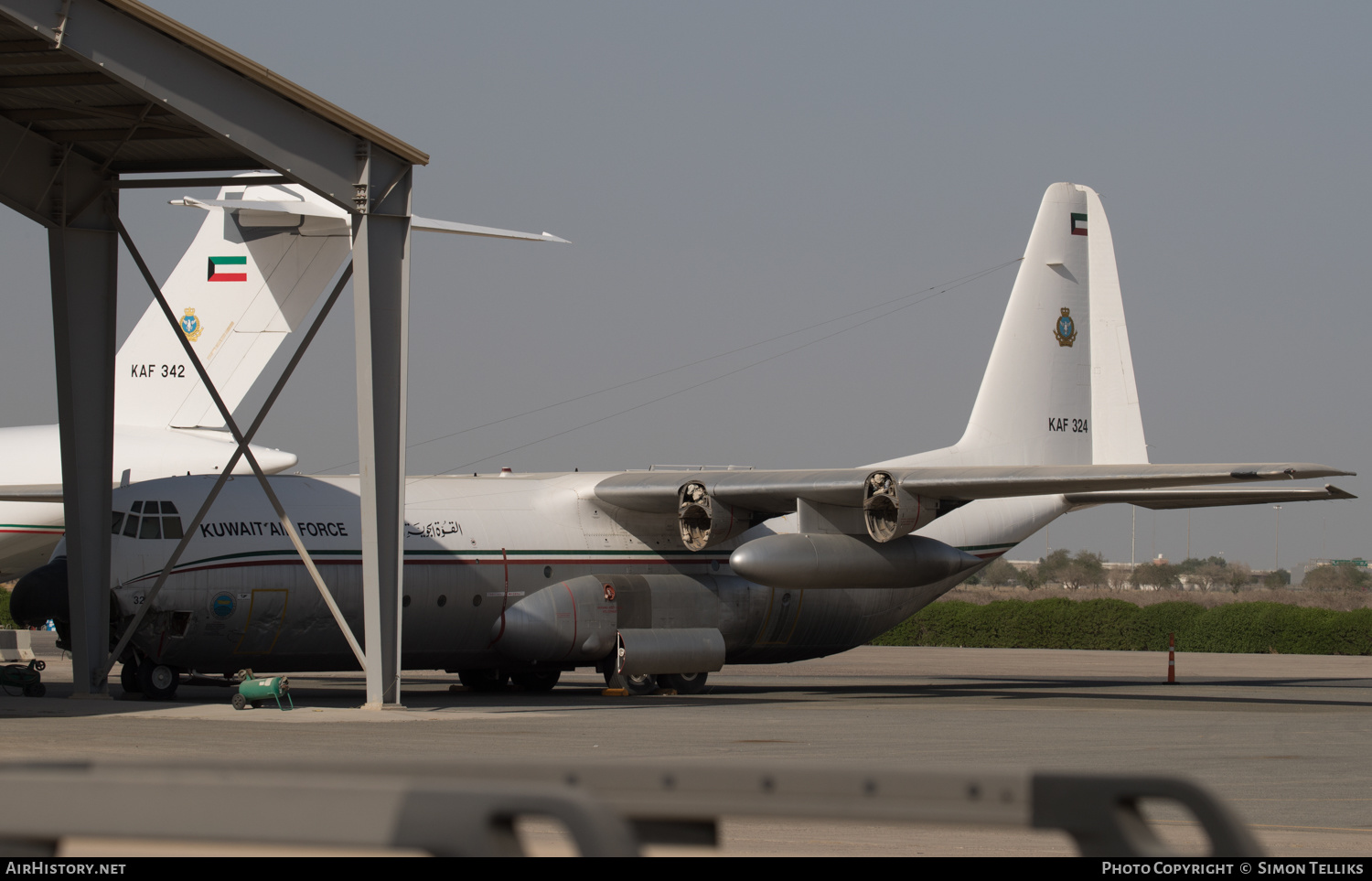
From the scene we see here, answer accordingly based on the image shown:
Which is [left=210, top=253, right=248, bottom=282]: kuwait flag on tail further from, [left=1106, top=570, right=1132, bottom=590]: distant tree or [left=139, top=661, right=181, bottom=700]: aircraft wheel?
[left=1106, top=570, right=1132, bottom=590]: distant tree

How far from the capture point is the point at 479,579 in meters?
19.9

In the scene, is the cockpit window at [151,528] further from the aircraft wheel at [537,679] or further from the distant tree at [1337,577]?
the distant tree at [1337,577]

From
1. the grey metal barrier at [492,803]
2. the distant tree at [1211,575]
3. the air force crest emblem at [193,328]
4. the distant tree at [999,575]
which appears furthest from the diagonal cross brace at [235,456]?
the distant tree at [1211,575]

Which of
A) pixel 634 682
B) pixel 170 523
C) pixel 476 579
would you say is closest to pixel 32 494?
pixel 170 523

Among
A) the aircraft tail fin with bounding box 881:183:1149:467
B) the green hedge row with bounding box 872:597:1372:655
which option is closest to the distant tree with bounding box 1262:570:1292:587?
the green hedge row with bounding box 872:597:1372:655

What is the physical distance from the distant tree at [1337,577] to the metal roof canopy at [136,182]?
3937 inches

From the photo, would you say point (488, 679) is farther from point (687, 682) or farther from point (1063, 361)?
point (1063, 361)

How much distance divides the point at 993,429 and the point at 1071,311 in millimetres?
2722

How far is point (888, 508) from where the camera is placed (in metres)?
19.2

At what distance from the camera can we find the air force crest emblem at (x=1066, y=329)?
25.4 meters

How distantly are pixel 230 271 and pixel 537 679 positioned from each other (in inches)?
433

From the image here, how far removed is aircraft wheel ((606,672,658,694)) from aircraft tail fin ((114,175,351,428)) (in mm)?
10461
